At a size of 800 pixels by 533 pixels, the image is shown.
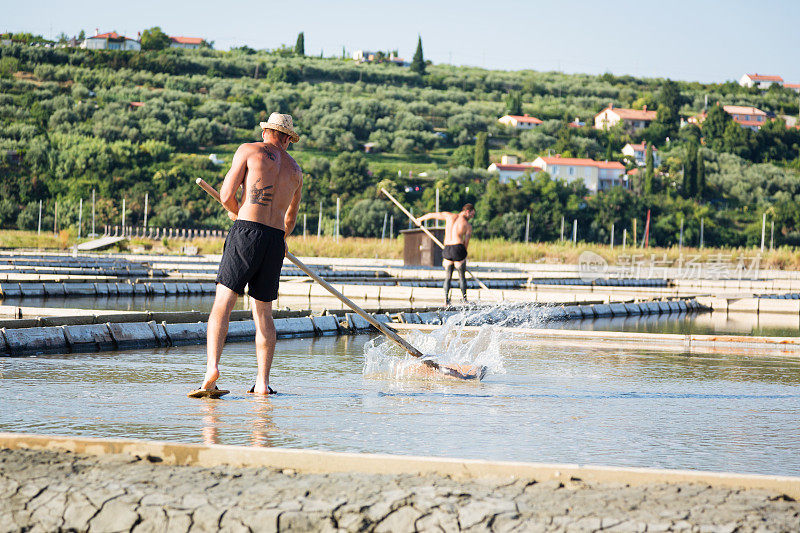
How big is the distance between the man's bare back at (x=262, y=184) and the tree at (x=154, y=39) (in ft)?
474

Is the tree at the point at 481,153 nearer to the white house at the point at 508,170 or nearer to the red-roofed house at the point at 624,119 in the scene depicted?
the white house at the point at 508,170

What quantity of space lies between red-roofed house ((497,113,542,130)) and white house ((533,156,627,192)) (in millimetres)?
16880

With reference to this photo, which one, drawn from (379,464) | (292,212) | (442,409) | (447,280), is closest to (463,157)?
(447,280)

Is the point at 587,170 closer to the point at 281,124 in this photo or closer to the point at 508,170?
the point at 508,170

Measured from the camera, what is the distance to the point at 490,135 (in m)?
120

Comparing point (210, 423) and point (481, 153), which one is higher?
point (481, 153)

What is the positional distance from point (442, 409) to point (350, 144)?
93.5 meters

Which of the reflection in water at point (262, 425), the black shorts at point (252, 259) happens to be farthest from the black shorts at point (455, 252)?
the reflection in water at point (262, 425)

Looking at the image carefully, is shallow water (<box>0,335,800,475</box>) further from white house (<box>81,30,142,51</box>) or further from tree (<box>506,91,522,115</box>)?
white house (<box>81,30,142,51</box>)

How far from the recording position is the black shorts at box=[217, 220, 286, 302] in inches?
199

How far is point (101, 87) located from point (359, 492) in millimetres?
110265

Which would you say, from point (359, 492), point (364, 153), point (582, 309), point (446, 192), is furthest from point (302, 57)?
point (359, 492)

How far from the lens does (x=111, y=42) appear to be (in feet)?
463

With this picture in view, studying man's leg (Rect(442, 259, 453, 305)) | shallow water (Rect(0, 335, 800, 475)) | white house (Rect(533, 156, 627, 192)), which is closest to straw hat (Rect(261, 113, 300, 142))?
shallow water (Rect(0, 335, 800, 475))
